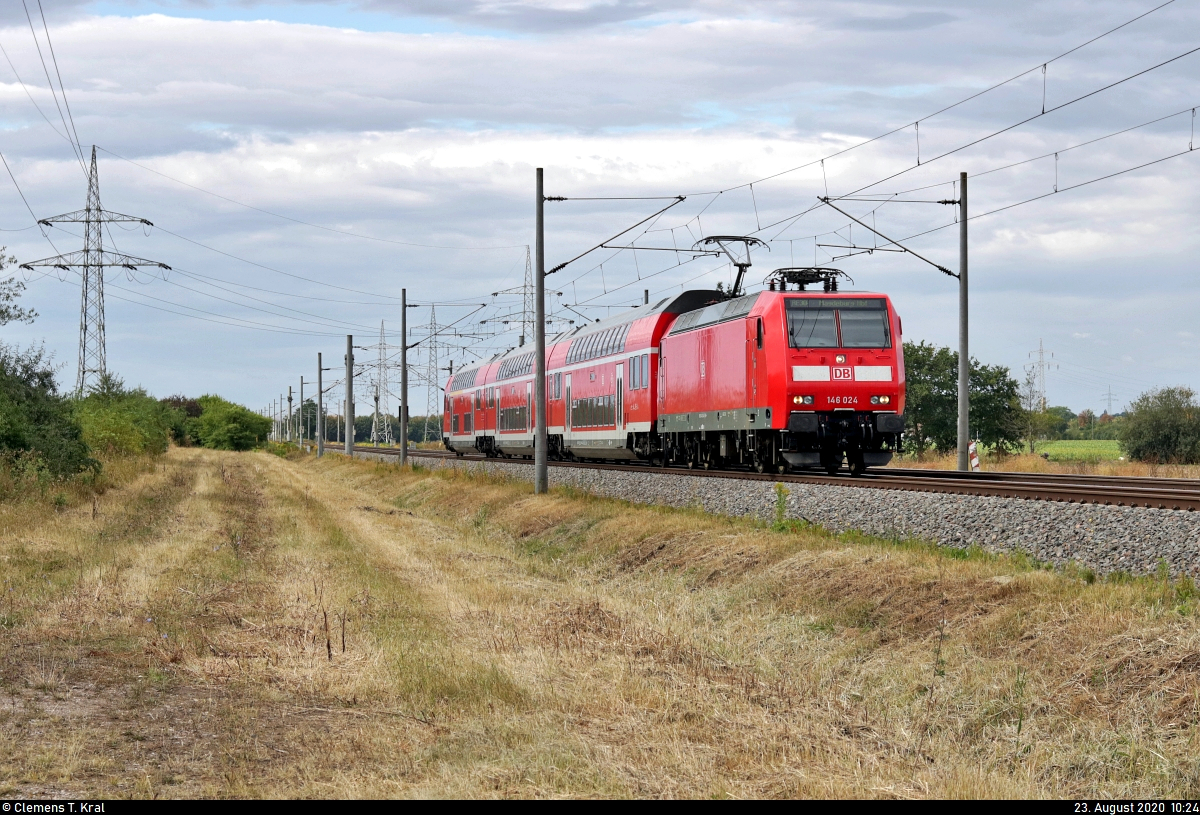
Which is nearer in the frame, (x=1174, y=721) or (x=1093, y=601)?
(x=1174, y=721)

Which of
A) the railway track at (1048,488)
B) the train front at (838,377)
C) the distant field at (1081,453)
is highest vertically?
the train front at (838,377)

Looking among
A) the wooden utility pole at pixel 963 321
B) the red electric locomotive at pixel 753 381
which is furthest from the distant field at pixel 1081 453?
the red electric locomotive at pixel 753 381

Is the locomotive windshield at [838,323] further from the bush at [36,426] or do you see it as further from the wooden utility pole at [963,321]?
the bush at [36,426]

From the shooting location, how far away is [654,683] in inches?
392

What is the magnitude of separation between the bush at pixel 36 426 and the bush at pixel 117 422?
12.6 metres

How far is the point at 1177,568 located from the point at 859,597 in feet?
10.6

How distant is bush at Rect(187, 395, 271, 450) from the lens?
407ft

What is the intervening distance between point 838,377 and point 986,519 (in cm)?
855

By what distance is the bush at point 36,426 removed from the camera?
30680 mm

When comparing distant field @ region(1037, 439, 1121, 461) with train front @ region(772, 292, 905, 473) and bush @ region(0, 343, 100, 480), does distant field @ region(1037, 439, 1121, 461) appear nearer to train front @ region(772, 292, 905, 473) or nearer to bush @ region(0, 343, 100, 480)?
train front @ region(772, 292, 905, 473)

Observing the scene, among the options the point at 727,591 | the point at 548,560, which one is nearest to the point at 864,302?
the point at 548,560

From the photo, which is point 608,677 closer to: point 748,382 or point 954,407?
point 748,382

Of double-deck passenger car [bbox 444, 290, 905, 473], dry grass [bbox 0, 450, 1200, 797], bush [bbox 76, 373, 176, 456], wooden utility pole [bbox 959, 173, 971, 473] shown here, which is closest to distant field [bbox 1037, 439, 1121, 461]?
wooden utility pole [bbox 959, 173, 971, 473]
